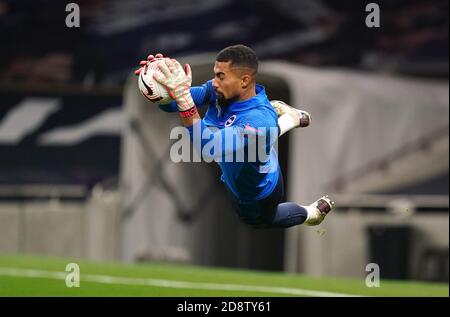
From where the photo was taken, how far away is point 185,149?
11.3 metres

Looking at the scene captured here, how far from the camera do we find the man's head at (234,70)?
28.3ft

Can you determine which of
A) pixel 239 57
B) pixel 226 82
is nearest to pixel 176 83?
pixel 226 82

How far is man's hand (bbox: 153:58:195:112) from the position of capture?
854cm

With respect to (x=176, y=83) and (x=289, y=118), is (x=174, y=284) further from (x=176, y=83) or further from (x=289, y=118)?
(x=176, y=83)

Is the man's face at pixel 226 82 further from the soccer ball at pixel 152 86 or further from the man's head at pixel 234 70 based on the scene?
the soccer ball at pixel 152 86

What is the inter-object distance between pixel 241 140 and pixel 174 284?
7963 millimetres

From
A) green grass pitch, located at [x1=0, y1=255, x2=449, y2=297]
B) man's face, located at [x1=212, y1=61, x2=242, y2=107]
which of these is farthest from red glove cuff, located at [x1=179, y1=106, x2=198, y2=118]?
green grass pitch, located at [x1=0, y1=255, x2=449, y2=297]

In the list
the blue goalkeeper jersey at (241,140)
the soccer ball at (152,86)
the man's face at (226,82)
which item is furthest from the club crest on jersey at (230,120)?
the soccer ball at (152,86)

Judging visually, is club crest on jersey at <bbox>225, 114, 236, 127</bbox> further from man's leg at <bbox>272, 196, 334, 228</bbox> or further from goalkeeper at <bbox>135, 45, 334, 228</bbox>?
man's leg at <bbox>272, 196, 334, 228</bbox>

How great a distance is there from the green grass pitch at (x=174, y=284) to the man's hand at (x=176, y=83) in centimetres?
617
